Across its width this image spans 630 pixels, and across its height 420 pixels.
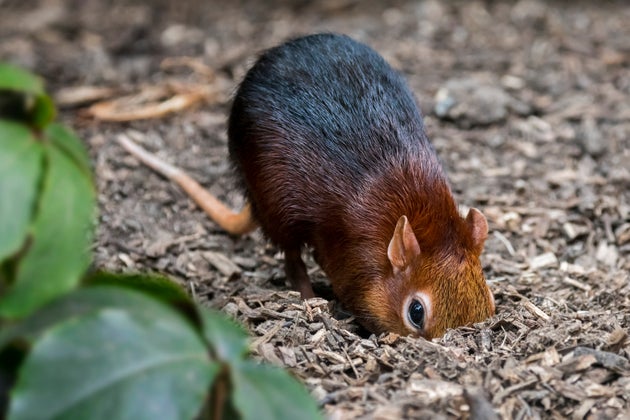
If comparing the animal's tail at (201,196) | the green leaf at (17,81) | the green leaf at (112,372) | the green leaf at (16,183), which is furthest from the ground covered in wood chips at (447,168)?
the green leaf at (17,81)

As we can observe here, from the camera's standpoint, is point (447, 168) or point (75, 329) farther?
point (447, 168)

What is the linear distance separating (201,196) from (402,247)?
1.92 meters

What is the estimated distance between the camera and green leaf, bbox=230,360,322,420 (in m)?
2.29

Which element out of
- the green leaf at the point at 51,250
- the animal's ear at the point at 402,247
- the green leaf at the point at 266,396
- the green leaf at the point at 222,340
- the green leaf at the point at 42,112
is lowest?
the animal's ear at the point at 402,247

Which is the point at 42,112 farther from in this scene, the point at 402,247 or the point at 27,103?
the point at 402,247

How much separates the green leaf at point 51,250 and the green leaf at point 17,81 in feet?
0.59

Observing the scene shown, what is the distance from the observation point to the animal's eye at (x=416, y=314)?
176 inches

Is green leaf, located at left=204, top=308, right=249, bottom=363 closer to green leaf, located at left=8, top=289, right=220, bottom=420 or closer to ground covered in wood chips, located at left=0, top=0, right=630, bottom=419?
green leaf, located at left=8, top=289, right=220, bottom=420

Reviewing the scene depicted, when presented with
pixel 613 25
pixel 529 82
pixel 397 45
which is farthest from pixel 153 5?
pixel 613 25

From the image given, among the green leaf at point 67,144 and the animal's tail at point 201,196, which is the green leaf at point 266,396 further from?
the animal's tail at point 201,196

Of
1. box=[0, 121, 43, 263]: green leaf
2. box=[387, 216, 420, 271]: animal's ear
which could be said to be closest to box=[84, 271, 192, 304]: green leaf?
box=[0, 121, 43, 263]: green leaf

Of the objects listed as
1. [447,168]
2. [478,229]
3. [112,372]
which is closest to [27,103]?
[112,372]

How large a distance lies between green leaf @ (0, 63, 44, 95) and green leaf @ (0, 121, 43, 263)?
4.6 inches

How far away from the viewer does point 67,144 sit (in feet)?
7.98
